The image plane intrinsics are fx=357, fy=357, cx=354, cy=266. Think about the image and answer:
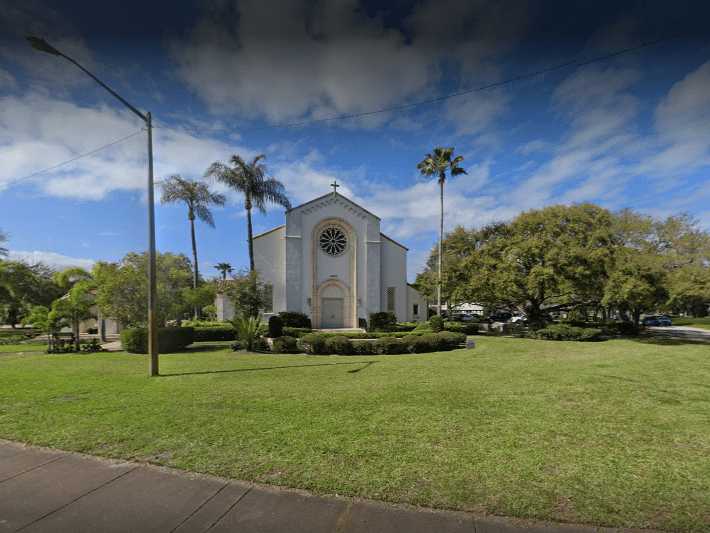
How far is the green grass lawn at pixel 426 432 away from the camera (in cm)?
356

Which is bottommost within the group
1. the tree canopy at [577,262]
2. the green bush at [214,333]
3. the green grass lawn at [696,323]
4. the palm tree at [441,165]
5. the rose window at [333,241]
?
the green grass lawn at [696,323]

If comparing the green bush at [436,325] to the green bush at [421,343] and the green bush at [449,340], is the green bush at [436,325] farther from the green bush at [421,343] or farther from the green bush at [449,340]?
the green bush at [421,343]

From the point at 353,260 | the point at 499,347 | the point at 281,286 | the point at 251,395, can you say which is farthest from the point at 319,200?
the point at 251,395

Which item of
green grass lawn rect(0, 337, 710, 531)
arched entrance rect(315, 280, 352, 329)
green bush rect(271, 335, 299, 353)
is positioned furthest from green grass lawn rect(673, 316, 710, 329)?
green bush rect(271, 335, 299, 353)

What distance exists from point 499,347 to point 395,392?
36.9 feet

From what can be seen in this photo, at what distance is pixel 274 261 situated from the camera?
106 ft

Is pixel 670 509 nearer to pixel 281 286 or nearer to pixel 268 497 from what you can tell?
pixel 268 497

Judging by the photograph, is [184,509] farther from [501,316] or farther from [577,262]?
[501,316]

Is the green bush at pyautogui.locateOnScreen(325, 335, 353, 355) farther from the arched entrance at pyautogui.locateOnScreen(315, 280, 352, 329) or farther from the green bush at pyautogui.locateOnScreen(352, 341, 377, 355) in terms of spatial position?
the arched entrance at pyautogui.locateOnScreen(315, 280, 352, 329)

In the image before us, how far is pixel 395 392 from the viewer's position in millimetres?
7801

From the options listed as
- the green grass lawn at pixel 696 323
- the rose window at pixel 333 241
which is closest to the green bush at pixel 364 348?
the rose window at pixel 333 241

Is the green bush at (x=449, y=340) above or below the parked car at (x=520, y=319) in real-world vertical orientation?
above

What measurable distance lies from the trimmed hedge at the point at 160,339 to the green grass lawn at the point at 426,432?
23.6ft

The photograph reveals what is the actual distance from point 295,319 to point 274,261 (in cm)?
622
